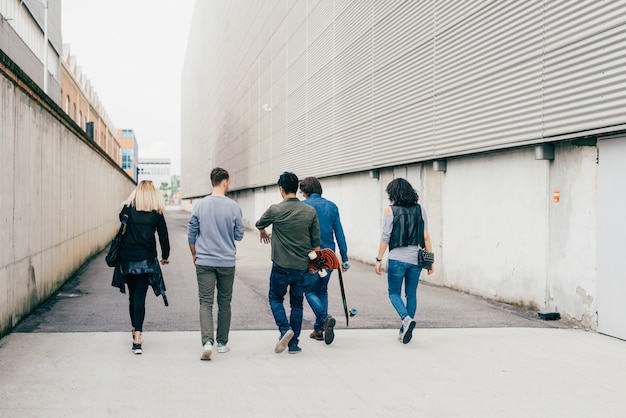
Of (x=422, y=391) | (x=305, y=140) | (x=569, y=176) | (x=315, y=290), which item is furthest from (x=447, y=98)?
(x=305, y=140)

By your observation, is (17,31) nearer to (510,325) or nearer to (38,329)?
(38,329)

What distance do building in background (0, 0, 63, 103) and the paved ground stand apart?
1339 centimetres

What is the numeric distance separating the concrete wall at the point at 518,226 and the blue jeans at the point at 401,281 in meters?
2.48

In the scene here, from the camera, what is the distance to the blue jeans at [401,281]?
700cm

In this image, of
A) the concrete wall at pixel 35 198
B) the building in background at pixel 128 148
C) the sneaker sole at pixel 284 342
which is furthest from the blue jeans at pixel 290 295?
the building in background at pixel 128 148

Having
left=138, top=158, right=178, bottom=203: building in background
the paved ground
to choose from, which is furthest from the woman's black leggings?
left=138, top=158, right=178, bottom=203: building in background

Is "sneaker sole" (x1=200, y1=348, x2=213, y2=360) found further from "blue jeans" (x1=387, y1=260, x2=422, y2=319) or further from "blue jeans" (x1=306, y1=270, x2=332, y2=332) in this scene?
"blue jeans" (x1=387, y1=260, x2=422, y2=319)

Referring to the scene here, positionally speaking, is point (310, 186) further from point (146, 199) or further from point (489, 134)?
point (489, 134)

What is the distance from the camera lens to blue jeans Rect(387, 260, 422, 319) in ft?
23.0

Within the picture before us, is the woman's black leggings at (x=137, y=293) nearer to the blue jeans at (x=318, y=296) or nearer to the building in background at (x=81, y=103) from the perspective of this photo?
the blue jeans at (x=318, y=296)

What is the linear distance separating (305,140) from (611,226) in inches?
672

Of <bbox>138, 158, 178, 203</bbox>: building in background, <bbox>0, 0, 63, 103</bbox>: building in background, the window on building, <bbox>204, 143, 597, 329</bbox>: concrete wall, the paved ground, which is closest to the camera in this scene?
the paved ground

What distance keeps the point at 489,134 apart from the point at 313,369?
6.30 meters

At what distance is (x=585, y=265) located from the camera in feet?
26.5
